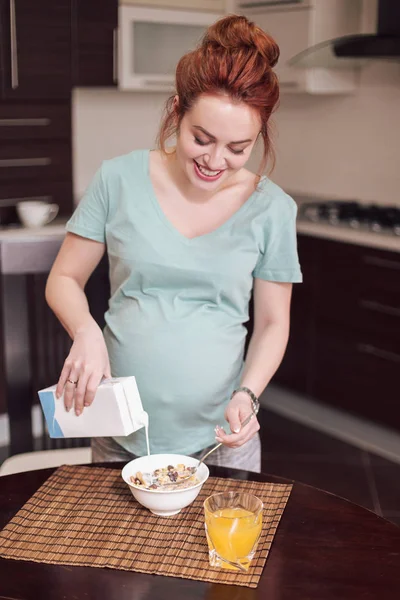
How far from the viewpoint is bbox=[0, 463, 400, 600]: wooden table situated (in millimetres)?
1198

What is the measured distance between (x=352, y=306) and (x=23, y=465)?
1.87 m

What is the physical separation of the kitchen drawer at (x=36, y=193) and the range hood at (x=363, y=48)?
1.27m

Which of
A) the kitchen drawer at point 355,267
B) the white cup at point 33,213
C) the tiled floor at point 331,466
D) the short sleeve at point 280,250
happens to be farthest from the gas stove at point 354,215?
the short sleeve at point 280,250

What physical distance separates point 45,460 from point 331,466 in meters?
1.57

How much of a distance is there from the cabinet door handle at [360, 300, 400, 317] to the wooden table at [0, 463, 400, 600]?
2084 mm

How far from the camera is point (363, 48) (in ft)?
11.5

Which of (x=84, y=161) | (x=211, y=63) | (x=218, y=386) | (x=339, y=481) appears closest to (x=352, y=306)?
(x=339, y=481)

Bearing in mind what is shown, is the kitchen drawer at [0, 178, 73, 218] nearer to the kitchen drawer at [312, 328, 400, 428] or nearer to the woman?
the kitchen drawer at [312, 328, 400, 428]

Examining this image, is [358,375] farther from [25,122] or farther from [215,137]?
[215,137]

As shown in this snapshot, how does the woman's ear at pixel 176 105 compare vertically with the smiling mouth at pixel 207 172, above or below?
above

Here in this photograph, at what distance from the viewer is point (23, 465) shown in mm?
2219

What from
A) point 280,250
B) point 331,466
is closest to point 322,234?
point 331,466

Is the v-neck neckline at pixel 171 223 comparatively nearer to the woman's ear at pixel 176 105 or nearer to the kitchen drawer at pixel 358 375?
the woman's ear at pixel 176 105

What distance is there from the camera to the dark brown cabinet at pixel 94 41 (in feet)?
12.6
